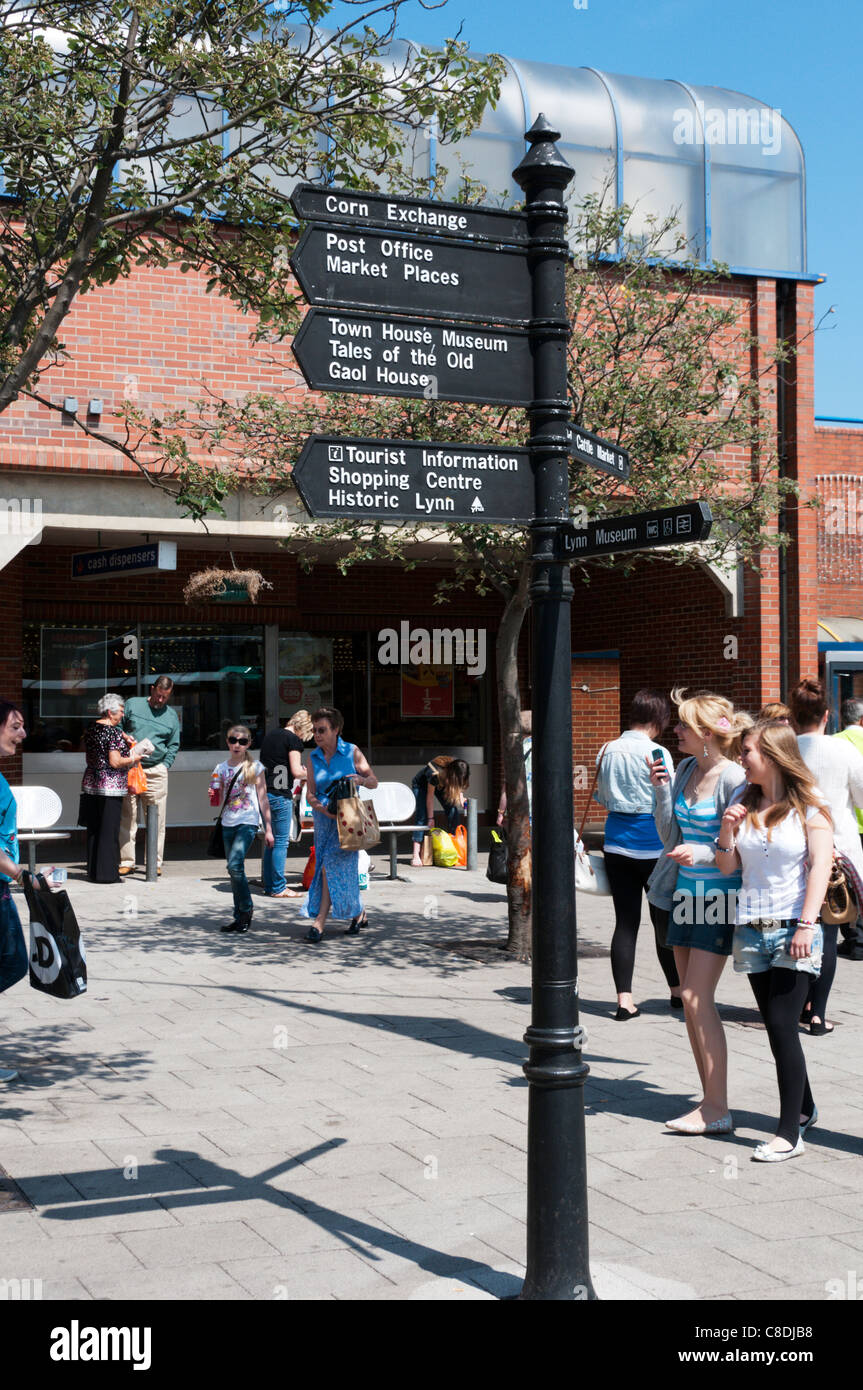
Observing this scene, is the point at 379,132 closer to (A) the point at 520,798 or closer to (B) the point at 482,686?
(A) the point at 520,798

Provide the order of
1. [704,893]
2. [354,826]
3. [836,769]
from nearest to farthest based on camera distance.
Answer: [704,893] < [836,769] < [354,826]

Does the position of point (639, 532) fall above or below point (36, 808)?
above

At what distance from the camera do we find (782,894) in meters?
5.52

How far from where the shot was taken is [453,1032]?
303 inches

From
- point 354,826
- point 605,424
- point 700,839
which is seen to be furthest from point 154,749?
point 700,839

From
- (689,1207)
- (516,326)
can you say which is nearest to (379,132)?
(516,326)

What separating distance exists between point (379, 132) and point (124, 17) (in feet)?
4.94

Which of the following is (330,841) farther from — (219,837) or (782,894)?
(782,894)

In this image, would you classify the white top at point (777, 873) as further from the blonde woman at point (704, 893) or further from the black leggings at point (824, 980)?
the black leggings at point (824, 980)

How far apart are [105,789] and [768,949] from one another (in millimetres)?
8857

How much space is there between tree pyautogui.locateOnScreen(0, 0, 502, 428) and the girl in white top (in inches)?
143

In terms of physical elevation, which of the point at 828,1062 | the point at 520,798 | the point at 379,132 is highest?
the point at 379,132

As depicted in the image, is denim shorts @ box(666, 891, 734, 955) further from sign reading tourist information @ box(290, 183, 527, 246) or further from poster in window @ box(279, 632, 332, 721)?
poster in window @ box(279, 632, 332, 721)

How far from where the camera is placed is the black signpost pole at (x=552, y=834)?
3.92m
